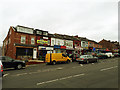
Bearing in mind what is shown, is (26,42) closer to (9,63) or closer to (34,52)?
(34,52)

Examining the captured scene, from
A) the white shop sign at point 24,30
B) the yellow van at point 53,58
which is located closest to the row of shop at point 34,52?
the white shop sign at point 24,30

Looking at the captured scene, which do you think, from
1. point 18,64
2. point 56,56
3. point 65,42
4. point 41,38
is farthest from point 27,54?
point 65,42

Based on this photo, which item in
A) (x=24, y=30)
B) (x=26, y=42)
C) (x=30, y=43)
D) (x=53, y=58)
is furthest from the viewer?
(x=30, y=43)

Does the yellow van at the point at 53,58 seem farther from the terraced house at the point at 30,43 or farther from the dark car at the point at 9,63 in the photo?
the terraced house at the point at 30,43

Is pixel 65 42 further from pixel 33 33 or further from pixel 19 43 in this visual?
pixel 19 43

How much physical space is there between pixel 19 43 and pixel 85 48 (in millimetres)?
26499

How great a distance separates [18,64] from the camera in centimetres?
1201

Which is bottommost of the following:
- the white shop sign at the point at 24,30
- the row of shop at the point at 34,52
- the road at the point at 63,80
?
the road at the point at 63,80

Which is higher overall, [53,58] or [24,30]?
[24,30]

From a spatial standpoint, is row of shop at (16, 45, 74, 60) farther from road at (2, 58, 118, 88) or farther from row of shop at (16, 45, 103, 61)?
road at (2, 58, 118, 88)

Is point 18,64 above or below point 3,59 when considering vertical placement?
below

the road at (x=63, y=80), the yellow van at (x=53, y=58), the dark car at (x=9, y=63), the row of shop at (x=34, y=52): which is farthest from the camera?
the row of shop at (x=34, y=52)

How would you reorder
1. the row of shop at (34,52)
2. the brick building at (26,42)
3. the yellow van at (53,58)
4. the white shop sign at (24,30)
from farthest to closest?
the white shop sign at (24,30) → the row of shop at (34,52) → the brick building at (26,42) → the yellow van at (53,58)

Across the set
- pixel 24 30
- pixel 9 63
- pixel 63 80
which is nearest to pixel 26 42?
pixel 24 30
